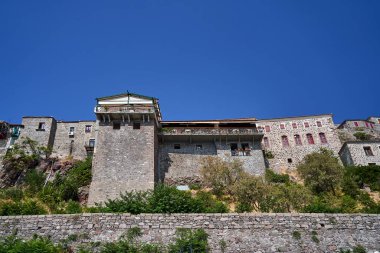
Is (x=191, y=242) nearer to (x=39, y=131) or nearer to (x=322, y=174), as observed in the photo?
(x=322, y=174)

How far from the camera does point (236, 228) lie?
53.7 feet

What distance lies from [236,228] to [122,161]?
54.9 ft

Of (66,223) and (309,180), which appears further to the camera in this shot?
(309,180)

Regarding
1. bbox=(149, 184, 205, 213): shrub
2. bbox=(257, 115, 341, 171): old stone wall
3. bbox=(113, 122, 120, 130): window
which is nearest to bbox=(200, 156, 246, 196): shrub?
bbox=(113, 122, 120, 130): window

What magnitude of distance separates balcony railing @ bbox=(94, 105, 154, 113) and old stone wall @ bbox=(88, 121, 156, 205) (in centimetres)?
115

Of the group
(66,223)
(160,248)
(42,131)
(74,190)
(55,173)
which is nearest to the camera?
(160,248)

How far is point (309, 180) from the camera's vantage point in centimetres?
3109

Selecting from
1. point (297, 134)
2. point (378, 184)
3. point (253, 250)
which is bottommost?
point (253, 250)

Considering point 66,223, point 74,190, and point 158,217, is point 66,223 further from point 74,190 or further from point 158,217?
point 74,190

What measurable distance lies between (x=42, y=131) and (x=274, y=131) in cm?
2755

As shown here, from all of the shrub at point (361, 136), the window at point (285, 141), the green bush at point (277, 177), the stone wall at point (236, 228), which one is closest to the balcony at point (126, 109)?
the green bush at point (277, 177)

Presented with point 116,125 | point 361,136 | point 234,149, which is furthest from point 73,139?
point 361,136

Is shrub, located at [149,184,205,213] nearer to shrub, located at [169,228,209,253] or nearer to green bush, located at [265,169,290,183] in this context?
shrub, located at [169,228,209,253]

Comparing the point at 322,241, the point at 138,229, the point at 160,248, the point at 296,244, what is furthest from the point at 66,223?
the point at 322,241
